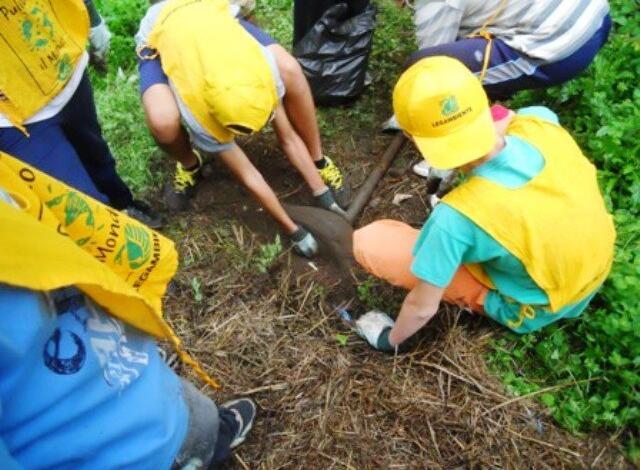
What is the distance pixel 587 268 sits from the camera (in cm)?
180

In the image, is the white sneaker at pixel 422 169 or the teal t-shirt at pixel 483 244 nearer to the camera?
the teal t-shirt at pixel 483 244

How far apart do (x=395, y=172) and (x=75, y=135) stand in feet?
5.82

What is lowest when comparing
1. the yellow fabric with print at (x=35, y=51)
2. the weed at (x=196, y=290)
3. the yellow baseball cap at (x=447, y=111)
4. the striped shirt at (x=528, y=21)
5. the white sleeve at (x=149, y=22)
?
the weed at (x=196, y=290)

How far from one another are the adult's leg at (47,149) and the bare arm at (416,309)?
1.45 meters

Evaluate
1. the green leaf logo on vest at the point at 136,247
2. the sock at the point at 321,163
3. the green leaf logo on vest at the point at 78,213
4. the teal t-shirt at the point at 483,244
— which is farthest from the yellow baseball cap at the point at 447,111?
the sock at the point at 321,163

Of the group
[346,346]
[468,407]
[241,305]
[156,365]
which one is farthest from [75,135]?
[468,407]

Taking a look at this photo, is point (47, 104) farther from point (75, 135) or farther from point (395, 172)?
point (395, 172)

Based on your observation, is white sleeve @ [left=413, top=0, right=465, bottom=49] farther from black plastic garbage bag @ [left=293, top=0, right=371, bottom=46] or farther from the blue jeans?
the blue jeans

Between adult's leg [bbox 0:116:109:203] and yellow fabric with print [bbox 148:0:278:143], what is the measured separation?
0.58 meters

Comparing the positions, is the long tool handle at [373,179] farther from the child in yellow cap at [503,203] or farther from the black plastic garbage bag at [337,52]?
the child in yellow cap at [503,203]

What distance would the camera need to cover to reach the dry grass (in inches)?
76.3

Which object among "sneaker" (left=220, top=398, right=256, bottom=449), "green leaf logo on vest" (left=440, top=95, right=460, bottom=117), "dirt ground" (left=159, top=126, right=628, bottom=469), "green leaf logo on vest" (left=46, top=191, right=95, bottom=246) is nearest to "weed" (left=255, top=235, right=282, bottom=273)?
"dirt ground" (left=159, top=126, right=628, bottom=469)

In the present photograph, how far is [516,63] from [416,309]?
1.66 meters

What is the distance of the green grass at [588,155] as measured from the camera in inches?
78.9
